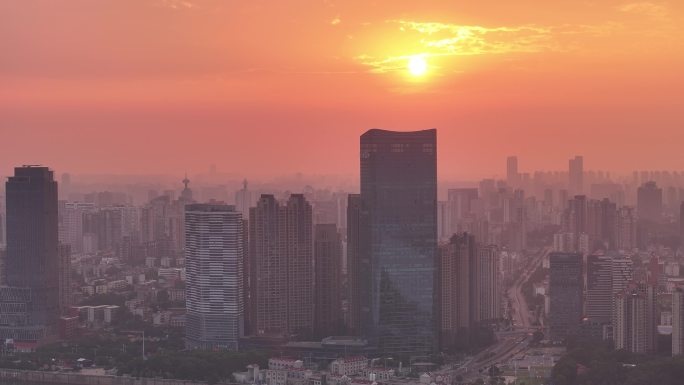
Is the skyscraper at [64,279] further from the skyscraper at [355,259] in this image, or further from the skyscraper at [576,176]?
the skyscraper at [576,176]

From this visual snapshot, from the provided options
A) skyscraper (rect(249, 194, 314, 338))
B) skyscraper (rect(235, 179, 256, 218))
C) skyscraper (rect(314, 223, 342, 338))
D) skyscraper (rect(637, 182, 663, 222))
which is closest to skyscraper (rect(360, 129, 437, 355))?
skyscraper (rect(314, 223, 342, 338))

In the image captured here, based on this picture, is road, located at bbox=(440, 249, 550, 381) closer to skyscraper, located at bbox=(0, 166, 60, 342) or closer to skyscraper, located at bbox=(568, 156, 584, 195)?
skyscraper, located at bbox=(568, 156, 584, 195)

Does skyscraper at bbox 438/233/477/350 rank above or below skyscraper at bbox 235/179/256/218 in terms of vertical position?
below

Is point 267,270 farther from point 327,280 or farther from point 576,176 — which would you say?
point 576,176

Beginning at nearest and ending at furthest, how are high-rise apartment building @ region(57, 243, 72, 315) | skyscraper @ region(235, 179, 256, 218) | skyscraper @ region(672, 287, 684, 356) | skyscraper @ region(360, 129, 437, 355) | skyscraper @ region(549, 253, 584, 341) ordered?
skyscraper @ region(672, 287, 684, 356) < skyscraper @ region(360, 129, 437, 355) < skyscraper @ region(549, 253, 584, 341) < high-rise apartment building @ region(57, 243, 72, 315) < skyscraper @ region(235, 179, 256, 218)

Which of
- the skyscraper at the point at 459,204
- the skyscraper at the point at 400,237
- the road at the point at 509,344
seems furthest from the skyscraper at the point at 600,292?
the skyscraper at the point at 459,204

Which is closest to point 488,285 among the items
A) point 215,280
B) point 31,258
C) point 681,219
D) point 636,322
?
point 636,322
